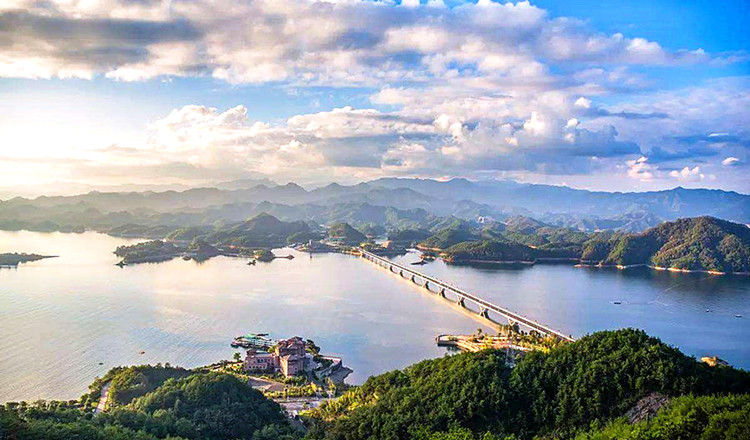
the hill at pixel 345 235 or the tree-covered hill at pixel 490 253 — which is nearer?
the tree-covered hill at pixel 490 253

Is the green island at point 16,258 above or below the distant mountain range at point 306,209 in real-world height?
below

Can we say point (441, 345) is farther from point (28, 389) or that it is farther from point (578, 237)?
point (578, 237)

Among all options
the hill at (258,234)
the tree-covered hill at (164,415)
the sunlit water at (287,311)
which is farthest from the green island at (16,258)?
the tree-covered hill at (164,415)

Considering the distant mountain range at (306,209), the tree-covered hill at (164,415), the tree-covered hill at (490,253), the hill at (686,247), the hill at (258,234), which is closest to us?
the tree-covered hill at (164,415)

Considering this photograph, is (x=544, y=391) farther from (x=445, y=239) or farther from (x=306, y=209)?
(x=306, y=209)

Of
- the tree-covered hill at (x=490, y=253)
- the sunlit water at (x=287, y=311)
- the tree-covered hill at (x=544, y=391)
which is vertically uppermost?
the tree-covered hill at (x=490, y=253)

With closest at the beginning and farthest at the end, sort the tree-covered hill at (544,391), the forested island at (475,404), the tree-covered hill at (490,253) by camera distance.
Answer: the forested island at (475,404), the tree-covered hill at (544,391), the tree-covered hill at (490,253)

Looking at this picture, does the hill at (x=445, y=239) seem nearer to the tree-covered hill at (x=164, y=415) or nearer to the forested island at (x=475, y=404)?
the tree-covered hill at (x=164, y=415)

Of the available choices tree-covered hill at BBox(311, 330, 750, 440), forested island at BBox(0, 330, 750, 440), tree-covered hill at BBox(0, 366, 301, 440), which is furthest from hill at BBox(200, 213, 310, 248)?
tree-covered hill at BBox(311, 330, 750, 440)
